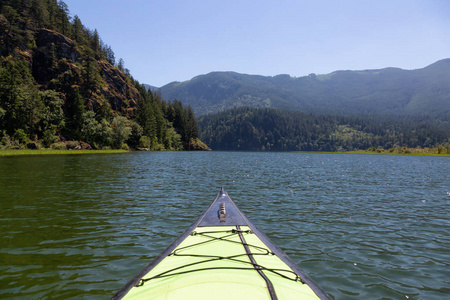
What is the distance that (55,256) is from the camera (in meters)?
8.82

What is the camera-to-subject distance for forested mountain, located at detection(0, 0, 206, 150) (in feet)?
242

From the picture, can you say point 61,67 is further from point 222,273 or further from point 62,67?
point 222,273

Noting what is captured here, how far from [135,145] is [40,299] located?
379 ft

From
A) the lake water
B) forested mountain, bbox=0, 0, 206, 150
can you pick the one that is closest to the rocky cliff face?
forested mountain, bbox=0, 0, 206, 150

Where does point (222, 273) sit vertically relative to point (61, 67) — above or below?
below

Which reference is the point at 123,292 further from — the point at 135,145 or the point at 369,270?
the point at 135,145

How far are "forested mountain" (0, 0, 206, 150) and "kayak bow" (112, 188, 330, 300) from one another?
79586 mm

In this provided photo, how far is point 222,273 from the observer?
18.2 ft

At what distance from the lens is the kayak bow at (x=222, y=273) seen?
4.84 m

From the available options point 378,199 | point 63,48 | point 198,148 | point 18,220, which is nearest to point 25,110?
point 63,48

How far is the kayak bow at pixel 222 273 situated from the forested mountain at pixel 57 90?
261 ft

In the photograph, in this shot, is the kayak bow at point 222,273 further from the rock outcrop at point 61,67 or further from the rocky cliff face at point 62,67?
the rock outcrop at point 61,67

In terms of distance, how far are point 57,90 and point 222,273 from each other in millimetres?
111459

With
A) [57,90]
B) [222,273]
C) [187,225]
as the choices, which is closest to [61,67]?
[57,90]
